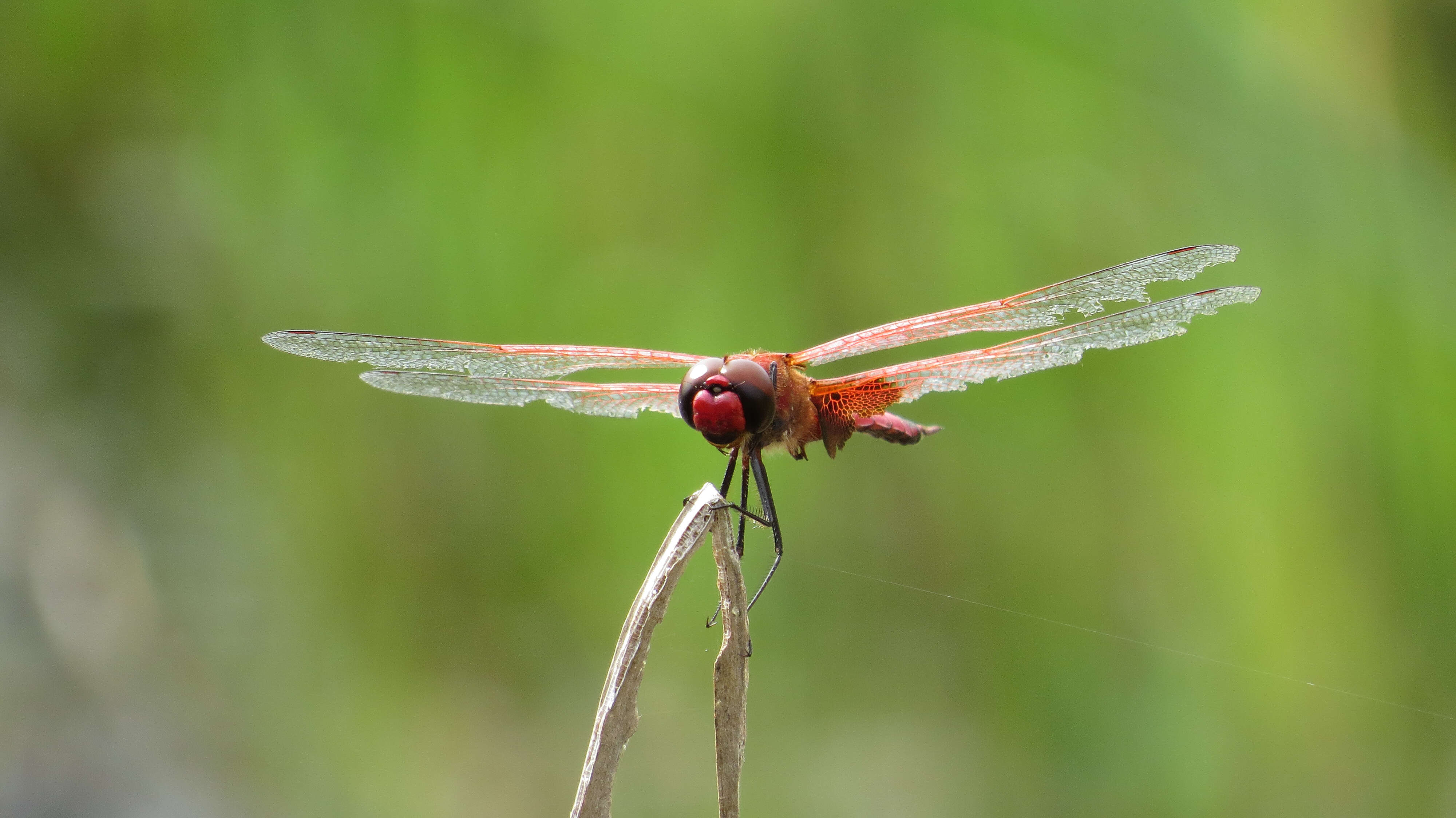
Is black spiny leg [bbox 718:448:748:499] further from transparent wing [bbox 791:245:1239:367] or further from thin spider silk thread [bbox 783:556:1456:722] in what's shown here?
thin spider silk thread [bbox 783:556:1456:722]

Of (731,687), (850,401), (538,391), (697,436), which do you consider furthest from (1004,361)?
(697,436)

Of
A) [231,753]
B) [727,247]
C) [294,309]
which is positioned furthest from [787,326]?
[231,753]

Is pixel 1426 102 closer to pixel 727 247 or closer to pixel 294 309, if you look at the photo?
pixel 727 247

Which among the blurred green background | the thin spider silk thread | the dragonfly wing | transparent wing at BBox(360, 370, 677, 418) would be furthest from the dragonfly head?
the blurred green background

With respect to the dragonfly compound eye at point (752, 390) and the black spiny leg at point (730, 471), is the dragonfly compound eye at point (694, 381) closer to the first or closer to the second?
the dragonfly compound eye at point (752, 390)

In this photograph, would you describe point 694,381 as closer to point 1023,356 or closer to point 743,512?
point 743,512

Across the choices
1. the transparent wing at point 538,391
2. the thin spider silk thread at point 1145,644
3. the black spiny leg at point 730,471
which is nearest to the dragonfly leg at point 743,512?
the black spiny leg at point 730,471

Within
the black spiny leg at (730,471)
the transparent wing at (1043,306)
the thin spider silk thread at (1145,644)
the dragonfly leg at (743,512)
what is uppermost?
the transparent wing at (1043,306)
